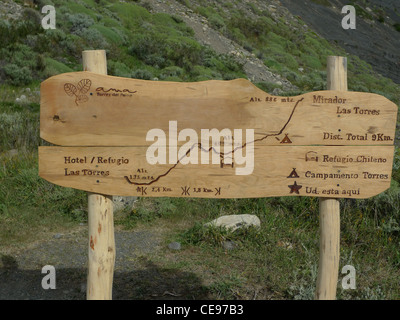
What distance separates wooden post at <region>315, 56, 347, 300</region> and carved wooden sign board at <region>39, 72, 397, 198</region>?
11cm

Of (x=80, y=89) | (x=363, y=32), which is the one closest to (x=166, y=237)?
(x=80, y=89)

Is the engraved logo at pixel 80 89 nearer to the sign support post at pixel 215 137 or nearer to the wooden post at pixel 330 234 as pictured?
the sign support post at pixel 215 137

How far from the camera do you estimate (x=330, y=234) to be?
314 cm

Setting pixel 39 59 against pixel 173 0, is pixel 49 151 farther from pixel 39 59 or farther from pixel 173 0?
pixel 173 0

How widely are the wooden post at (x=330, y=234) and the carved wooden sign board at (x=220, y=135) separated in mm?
105

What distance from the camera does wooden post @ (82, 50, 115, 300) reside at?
3.13 m

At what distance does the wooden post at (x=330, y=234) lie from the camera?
312 cm

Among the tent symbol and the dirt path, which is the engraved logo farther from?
the dirt path

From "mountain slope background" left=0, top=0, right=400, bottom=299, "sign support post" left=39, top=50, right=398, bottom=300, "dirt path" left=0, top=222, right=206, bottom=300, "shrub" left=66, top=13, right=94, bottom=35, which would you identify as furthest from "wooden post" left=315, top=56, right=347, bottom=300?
"shrub" left=66, top=13, right=94, bottom=35

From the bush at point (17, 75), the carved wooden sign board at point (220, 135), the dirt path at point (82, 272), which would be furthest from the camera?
the bush at point (17, 75)

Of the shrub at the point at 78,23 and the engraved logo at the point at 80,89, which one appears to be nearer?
the engraved logo at the point at 80,89

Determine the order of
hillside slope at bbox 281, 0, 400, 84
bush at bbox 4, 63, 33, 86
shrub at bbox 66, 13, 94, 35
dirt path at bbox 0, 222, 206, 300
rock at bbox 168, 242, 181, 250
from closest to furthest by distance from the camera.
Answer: dirt path at bbox 0, 222, 206, 300, rock at bbox 168, 242, 181, 250, bush at bbox 4, 63, 33, 86, shrub at bbox 66, 13, 94, 35, hillside slope at bbox 281, 0, 400, 84

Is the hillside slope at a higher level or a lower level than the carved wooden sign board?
higher

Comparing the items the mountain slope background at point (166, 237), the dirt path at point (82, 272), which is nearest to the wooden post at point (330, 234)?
the mountain slope background at point (166, 237)
